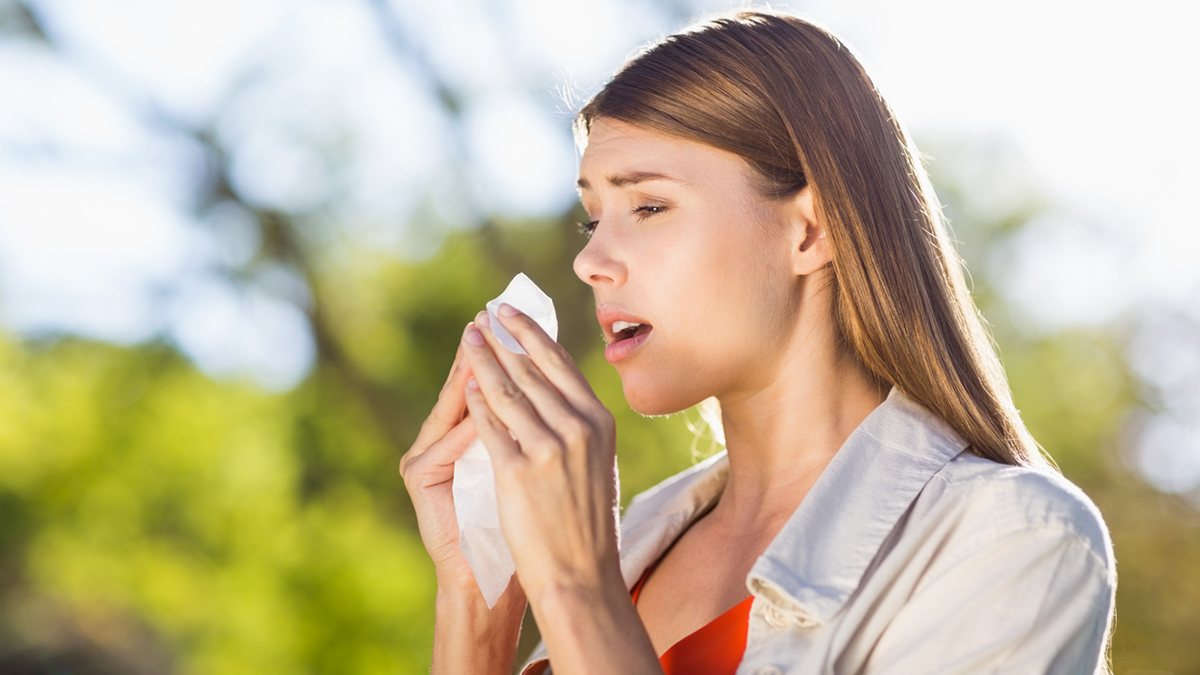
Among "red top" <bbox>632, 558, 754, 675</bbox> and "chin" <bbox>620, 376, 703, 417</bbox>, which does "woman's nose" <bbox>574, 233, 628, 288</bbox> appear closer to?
"chin" <bbox>620, 376, 703, 417</bbox>

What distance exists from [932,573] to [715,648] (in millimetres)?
483

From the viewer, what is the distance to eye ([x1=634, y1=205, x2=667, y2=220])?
200 centimetres

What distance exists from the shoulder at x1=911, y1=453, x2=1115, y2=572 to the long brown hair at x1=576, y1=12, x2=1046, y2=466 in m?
0.21

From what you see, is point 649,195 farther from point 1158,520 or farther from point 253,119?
point 1158,520

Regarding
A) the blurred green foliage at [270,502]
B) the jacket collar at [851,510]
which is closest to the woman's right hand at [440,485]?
the jacket collar at [851,510]

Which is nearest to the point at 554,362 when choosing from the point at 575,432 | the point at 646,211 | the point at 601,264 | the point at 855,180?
the point at 575,432

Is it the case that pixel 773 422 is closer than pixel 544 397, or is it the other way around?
pixel 544 397

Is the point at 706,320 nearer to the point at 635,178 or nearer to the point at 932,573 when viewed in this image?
the point at 635,178

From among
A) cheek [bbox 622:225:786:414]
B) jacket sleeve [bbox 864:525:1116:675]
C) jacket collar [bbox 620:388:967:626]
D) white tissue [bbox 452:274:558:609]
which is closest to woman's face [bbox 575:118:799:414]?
cheek [bbox 622:225:786:414]

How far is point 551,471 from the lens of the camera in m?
1.45

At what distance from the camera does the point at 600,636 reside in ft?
4.62

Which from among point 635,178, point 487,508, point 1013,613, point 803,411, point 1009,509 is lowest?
point 1013,613

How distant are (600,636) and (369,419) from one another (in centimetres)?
588

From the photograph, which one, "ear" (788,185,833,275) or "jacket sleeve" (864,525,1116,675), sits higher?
"ear" (788,185,833,275)
